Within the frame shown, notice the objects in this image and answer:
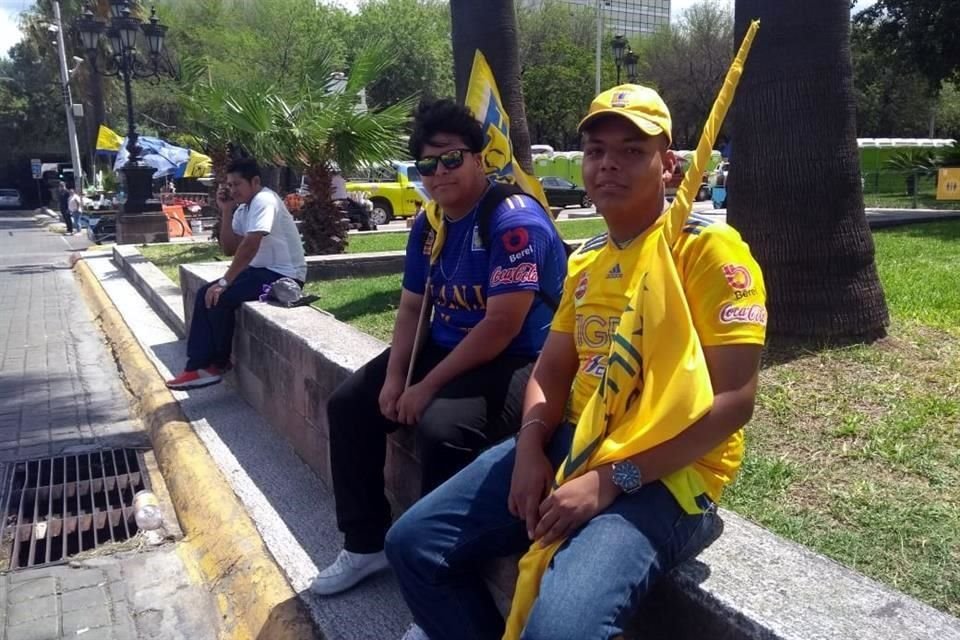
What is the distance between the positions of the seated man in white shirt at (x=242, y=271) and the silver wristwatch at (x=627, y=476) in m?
4.55

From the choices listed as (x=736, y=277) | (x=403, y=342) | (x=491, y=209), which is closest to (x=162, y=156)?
(x=403, y=342)

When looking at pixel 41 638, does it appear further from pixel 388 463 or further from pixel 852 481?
pixel 852 481

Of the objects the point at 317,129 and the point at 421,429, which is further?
the point at 317,129

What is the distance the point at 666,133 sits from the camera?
2.25 metres

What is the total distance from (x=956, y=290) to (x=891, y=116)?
47.6 meters

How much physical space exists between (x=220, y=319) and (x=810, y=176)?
4.04m

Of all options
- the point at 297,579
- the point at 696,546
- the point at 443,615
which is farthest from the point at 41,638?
the point at 696,546

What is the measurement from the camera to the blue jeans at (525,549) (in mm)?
1797

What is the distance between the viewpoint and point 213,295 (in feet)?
19.8

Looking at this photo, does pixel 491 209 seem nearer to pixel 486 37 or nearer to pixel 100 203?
pixel 486 37

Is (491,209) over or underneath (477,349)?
over

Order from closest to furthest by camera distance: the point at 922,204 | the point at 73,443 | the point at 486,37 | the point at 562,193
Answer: the point at 73,443
the point at 486,37
the point at 922,204
the point at 562,193

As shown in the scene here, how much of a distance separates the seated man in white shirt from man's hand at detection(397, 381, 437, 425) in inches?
132

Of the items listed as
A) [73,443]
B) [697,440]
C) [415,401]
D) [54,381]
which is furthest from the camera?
[54,381]
